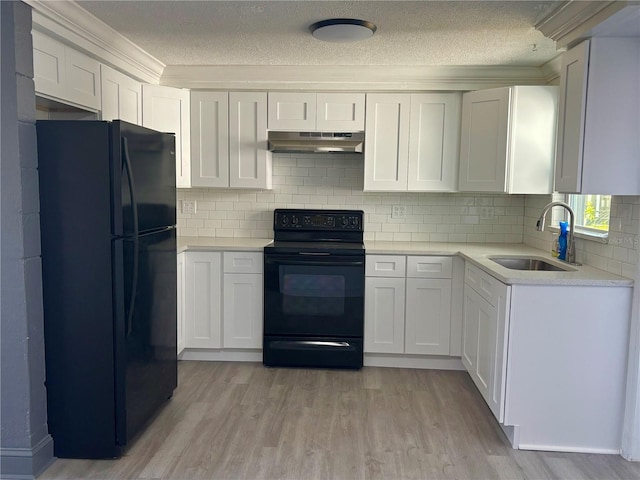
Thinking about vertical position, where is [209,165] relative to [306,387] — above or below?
above

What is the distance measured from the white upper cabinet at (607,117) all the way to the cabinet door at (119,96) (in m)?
2.74

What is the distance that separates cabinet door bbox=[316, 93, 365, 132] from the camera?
13.0 feet

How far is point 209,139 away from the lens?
13.4 ft

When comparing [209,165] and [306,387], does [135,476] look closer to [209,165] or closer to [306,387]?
[306,387]

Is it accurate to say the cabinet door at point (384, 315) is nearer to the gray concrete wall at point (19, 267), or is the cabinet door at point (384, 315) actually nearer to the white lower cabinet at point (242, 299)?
the white lower cabinet at point (242, 299)

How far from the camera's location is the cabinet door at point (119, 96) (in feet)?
10.4

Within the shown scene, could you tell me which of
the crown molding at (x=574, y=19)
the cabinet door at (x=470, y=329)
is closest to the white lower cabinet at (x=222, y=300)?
the cabinet door at (x=470, y=329)

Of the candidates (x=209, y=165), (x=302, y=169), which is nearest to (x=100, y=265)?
(x=209, y=165)

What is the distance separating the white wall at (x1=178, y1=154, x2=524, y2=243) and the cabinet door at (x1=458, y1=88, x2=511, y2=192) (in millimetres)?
456

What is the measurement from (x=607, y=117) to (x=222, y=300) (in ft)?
9.22

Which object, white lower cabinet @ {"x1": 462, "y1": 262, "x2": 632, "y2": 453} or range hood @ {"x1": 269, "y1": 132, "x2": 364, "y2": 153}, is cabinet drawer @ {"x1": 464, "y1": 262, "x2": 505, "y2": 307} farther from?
range hood @ {"x1": 269, "y1": 132, "x2": 364, "y2": 153}

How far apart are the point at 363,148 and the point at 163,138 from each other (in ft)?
5.56

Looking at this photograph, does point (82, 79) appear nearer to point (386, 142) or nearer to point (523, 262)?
point (386, 142)

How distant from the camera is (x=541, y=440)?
2.68 m
